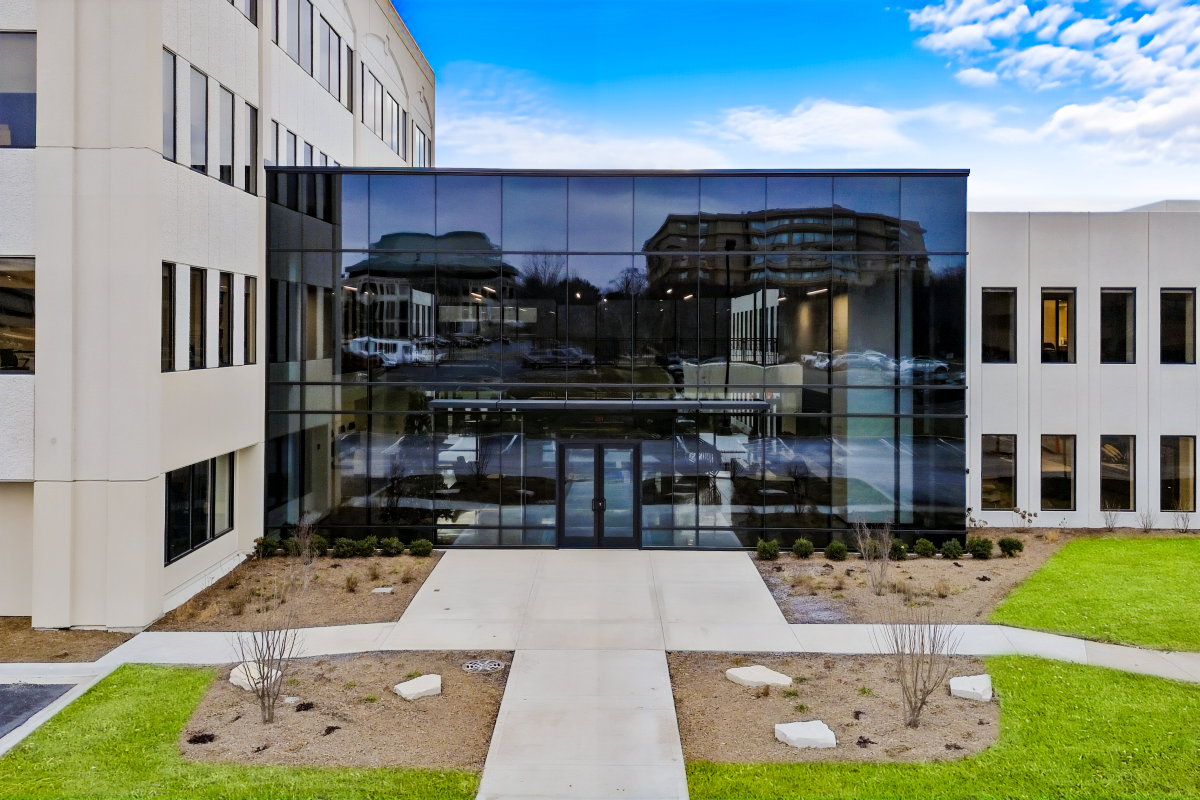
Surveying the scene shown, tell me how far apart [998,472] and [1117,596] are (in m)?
6.10

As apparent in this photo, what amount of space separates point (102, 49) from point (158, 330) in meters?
4.49

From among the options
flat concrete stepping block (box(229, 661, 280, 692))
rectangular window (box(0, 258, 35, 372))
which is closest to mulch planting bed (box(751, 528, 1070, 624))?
flat concrete stepping block (box(229, 661, 280, 692))

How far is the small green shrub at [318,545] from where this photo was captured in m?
16.9

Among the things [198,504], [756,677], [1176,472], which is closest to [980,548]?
[1176,472]

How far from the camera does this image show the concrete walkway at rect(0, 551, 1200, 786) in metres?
8.24

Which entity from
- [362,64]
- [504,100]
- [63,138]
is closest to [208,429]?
[63,138]

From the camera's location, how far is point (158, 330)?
12.7 meters

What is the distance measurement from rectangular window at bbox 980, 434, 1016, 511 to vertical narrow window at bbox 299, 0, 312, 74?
63.8 ft

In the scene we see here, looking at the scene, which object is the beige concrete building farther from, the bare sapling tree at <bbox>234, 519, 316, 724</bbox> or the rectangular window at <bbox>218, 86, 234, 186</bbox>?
the bare sapling tree at <bbox>234, 519, 316, 724</bbox>

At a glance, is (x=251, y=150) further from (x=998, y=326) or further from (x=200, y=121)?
(x=998, y=326)

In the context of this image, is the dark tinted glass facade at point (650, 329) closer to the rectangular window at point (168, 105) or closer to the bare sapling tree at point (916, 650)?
the rectangular window at point (168, 105)

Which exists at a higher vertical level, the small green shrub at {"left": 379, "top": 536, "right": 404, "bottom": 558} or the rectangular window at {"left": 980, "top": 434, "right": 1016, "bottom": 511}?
the rectangular window at {"left": 980, "top": 434, "right": 1016, "bottom": 511}

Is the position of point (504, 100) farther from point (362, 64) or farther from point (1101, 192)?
point (1101, 192)

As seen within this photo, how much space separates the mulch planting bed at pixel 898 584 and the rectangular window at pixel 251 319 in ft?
39.3
